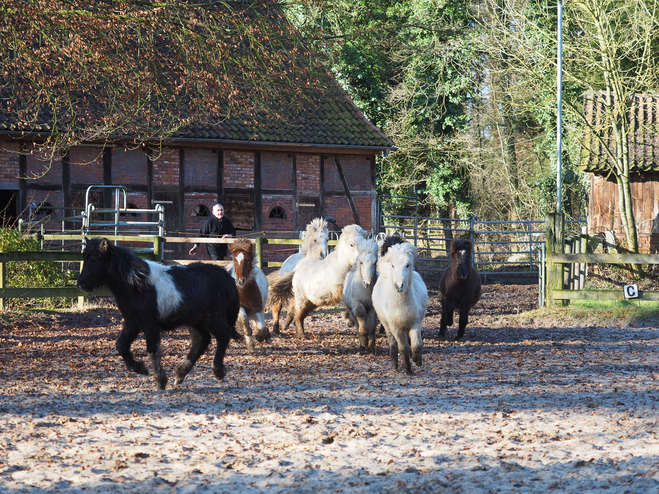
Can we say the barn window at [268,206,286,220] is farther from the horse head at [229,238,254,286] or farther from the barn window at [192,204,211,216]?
the horse head at [229,238,254,286]

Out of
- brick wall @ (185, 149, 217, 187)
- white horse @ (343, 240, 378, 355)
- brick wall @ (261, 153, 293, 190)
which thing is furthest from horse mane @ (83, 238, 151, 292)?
brick wall @ (261, 153, 293, 190)

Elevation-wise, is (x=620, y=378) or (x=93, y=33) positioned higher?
(x=93, y=33)

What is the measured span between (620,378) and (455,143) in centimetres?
2325

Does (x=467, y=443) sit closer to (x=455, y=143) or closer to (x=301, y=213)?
(x=301, y=213)

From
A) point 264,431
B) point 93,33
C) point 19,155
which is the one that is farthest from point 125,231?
point 264,431

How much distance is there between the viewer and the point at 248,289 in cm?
982

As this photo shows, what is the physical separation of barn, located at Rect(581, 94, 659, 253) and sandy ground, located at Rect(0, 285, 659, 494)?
12.4 metres

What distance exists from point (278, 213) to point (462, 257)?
40.2 ft

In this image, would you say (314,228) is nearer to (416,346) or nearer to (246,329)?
(246,329)

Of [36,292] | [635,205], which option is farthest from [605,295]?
[635,205]

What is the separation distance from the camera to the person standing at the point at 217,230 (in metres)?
16.0

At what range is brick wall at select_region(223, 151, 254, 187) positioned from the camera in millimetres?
22266

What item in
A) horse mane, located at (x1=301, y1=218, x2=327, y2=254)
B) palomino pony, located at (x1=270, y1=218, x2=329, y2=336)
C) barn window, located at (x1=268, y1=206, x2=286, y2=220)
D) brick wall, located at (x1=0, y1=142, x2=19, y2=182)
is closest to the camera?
palomino pony, located at (x1=270, y1=218, x2=329, y2=336)

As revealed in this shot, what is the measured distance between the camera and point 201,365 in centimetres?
911
